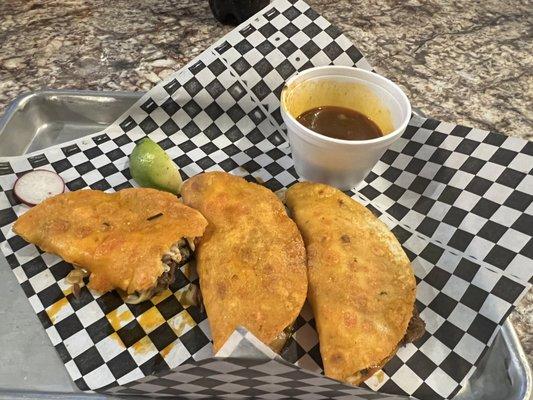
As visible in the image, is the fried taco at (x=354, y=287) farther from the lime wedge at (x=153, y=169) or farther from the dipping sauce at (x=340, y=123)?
the lime wedge at (x=153, y=169)

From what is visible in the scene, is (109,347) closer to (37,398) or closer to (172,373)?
(37,398)

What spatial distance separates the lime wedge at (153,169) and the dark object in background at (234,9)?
130cm

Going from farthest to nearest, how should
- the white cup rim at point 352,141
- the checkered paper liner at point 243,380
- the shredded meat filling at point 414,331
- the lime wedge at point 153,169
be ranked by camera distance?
the lime wedge at point 153,169 → the white cup rim at point 352,141 → the shredded meat filling at point 414,331 → the checkered paper liner at point 243,380

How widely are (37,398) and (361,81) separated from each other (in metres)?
1.68

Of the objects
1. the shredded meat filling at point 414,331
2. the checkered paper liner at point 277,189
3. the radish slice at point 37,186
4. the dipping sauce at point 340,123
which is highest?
the radish slice at point 37,186

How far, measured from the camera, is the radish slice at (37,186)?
1.88 metres

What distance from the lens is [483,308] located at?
1.58 meters

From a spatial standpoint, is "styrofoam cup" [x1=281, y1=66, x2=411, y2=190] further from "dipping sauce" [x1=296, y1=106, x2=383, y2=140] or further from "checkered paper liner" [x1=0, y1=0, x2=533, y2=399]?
"checkered paper liner" [x1=0, y1=0, x2=533, y2=399]

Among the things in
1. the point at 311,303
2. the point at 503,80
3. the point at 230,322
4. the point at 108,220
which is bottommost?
the point at 503,80

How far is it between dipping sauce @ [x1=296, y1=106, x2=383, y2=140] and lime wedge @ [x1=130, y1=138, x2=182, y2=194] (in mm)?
578

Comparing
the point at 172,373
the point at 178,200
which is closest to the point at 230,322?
the point at 172,373

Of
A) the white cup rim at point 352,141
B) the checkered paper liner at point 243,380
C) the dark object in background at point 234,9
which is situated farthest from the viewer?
the dark object in background at point 234,9

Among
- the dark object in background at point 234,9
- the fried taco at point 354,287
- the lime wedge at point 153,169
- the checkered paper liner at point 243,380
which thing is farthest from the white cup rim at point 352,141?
the dark object in background at point 234,9

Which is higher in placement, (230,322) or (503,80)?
(230,322)
